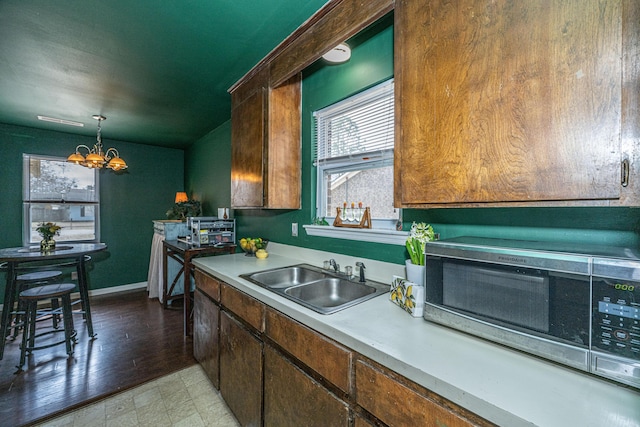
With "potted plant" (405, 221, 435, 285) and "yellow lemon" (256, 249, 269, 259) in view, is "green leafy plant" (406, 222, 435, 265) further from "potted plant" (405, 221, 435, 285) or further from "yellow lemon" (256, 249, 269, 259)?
"yellow lemon" (256, 249, 269, 259)

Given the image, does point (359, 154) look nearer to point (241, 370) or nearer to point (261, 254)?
point (261, 254)

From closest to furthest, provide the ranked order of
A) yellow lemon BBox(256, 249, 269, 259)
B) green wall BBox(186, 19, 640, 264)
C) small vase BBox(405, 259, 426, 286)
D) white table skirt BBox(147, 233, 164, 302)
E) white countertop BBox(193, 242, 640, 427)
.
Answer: white countertop BBox(193, 242, 640, 427) → green wall BBox(186, 19, 640, 264) → small vase BBox(405, 259, 426, 286) → yellow lemon BBox(256, 249, 269, 259) → white table skirt BBox(147, 233, 164, 302)

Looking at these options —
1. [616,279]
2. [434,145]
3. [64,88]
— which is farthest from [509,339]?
[64,88]

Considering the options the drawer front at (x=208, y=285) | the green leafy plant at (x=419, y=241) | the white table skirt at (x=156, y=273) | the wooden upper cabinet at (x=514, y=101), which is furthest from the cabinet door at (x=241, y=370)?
the white table skirt at (x=156, y=273)

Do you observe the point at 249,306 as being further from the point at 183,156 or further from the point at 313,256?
the point at 183,156

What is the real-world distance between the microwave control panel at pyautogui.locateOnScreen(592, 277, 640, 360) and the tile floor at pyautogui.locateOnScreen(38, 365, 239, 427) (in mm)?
2031

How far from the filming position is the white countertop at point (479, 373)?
601 millimetres

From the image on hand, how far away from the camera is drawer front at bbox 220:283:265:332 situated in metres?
1.45

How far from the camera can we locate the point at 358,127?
1.91 metres

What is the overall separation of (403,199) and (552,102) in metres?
0.57

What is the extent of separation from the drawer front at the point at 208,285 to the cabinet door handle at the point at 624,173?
2.00 m

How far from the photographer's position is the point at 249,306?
153cm

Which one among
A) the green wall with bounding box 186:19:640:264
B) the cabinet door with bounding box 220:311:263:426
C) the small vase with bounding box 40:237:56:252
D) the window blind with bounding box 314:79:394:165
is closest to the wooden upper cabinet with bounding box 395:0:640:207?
the green wall with bounding box 186:19:640:264

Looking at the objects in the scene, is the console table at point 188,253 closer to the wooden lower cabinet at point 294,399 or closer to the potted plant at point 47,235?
the potted plant at point 47,235
